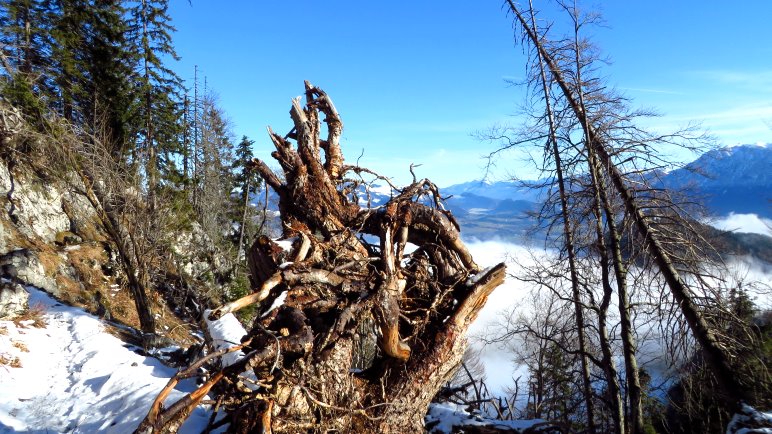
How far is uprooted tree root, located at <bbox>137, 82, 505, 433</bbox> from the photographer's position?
3.64 metres

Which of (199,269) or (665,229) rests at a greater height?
(665,229)

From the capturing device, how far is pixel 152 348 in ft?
32.9

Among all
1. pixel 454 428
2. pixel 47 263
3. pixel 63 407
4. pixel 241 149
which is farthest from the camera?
pixel 241 149

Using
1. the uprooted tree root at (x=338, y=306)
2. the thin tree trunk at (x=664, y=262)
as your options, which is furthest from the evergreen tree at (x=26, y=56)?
the thin tree trunk at (x=664, y=262)

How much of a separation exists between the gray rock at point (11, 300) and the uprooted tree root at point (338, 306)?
7.86 metres

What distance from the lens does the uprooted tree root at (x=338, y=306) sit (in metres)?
3.64

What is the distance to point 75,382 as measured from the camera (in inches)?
280

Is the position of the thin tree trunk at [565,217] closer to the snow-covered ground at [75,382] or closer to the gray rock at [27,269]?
the snow-covered ground at [75,382]

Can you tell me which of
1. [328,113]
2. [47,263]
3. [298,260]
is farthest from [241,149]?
[298,260]

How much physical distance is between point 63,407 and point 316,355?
4.87 meters

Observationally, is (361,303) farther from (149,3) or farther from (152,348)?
(149,3)

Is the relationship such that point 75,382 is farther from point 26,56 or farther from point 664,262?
point 26,56

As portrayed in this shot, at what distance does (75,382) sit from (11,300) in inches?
171

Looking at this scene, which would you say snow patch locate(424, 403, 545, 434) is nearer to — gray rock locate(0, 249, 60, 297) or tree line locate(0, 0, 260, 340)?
tree line locate(0, 0, 260, 340)
